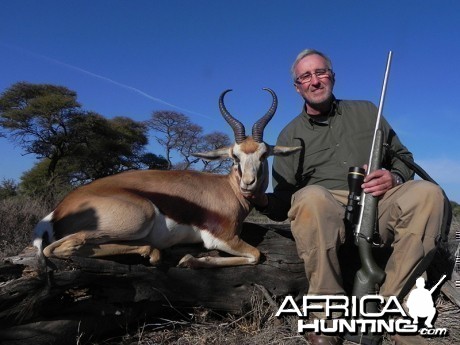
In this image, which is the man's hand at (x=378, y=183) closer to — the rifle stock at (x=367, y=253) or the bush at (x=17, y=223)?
the rifle stock at (x=367, y=253)

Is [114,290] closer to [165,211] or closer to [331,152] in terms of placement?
[165,211]

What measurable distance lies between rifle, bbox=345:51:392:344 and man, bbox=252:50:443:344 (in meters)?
0.09

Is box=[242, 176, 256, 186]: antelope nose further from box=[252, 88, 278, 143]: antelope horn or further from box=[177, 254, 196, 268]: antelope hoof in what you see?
box=[177, 254, 196, 268]: antelope hoof

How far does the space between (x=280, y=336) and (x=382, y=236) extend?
4.05 feet

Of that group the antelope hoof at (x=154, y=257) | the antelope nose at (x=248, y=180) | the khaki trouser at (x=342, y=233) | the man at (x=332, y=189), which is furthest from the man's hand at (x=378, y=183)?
the antelope hoof at (x=154, y=257)

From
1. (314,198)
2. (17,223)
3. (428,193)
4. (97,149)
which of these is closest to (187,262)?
(314,198)

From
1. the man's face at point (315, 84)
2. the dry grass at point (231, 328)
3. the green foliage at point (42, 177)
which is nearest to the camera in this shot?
the dry grass at point (231, 328)

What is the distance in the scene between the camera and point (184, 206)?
166 inches

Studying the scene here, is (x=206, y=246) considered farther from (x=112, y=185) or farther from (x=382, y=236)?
(x=382, y=236)

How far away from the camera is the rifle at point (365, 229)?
11.2 ft

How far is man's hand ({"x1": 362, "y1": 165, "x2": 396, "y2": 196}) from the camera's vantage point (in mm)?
3664

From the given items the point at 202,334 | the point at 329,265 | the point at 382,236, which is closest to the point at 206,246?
the point at 202,334

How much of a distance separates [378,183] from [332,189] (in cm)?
84

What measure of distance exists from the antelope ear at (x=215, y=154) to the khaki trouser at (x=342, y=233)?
1633 millimetres
